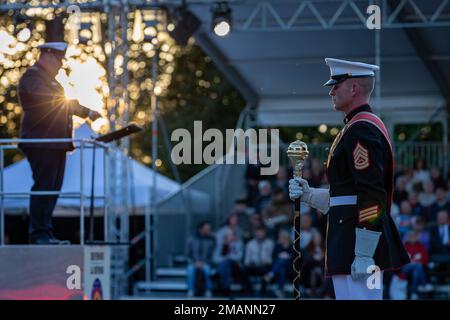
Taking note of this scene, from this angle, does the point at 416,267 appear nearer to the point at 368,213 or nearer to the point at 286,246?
the point at 286,246

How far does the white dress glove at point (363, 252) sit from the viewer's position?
224 inches

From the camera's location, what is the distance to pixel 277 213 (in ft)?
Result: 54.0

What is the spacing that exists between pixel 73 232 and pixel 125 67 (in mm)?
5029

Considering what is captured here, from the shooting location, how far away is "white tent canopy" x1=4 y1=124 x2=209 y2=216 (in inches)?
526

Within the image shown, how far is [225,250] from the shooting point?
51.2 feet

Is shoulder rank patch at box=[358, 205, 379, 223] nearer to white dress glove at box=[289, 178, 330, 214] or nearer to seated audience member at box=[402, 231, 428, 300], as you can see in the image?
white dress glove at box=[289, 178, 330, 214]

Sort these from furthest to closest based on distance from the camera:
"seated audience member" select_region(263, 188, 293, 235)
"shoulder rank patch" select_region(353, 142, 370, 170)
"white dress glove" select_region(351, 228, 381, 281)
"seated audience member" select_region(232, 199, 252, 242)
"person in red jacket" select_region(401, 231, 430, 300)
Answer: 1. "seated audience member" select_region(232, 199, 252, 242)
2. "seated audience member" select_region(263, 188, 293, 235)
3. "person in red jacket" select_region(401, 231, 430, 300)
4. "shoulder rank patch" select_region(353, 142, 370, 170)
5. "white dress glove" select_region(351, 228, 381, 281)

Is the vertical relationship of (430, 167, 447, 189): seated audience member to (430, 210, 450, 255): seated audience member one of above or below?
above

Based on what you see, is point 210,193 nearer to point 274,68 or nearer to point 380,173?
point 274,68

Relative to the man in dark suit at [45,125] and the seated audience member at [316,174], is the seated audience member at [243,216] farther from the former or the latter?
the man in dark suit at [45,125]

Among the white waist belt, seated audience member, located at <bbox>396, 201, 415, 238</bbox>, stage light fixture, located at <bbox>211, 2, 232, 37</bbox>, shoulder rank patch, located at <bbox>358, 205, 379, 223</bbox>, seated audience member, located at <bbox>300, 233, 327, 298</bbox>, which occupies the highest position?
stage light fixture, located at <bbox>211, 2, 232, 37</bbox>

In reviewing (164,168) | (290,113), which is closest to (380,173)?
(290,113)

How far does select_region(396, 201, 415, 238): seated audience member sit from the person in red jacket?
408mm

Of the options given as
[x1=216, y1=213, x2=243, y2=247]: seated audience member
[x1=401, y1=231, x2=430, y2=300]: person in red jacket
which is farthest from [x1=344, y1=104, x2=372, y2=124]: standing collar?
[x1=216, y1=213, x2=243, y2=247]: seated audience member
